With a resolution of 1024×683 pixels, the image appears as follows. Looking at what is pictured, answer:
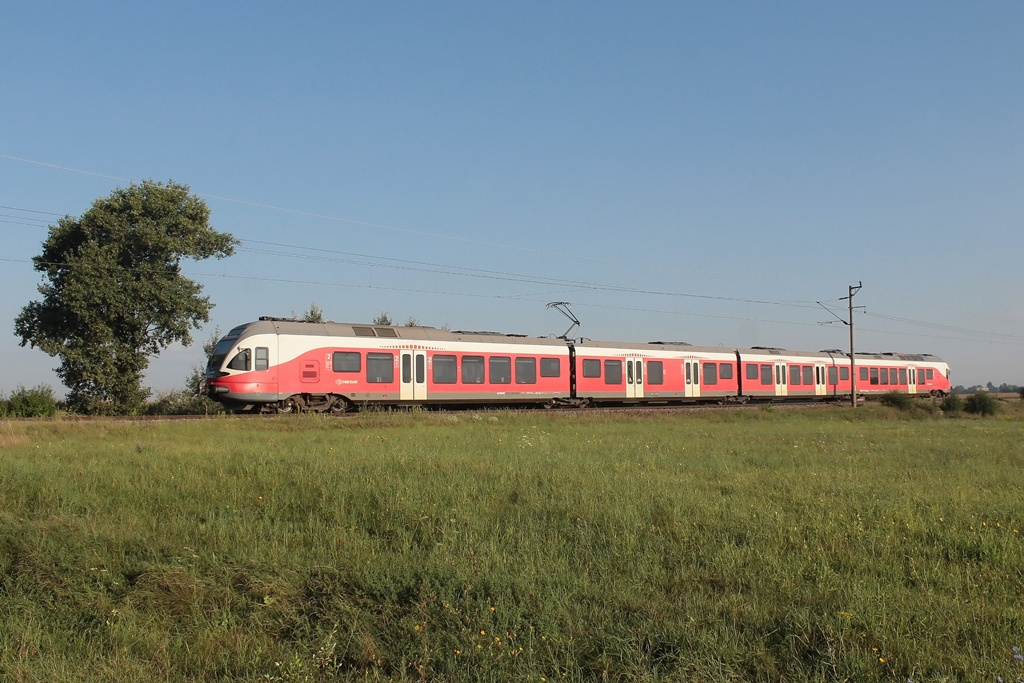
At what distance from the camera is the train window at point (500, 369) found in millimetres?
29375

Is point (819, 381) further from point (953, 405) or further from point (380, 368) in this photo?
point (380, 368)

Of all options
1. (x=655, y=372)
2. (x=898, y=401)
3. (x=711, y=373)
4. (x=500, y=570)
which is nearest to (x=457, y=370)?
(x=655, y=372)

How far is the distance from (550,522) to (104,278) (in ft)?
103

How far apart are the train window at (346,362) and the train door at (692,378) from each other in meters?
17.6

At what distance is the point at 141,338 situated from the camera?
3522 centimetres

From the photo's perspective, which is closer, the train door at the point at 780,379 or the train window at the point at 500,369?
the train window at the point at 500,369

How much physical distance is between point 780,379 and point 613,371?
13.9 meters

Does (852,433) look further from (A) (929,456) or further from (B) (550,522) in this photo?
(B) (550,522)

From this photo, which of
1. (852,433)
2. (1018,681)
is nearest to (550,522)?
(1018,681)

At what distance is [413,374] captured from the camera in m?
27.1

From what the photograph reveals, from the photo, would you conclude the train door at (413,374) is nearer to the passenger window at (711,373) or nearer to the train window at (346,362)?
the train window at (346,362)

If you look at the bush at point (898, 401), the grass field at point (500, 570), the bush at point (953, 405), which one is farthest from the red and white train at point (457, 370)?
the grass field at point (500, 570)

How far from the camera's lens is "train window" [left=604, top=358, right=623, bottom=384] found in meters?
33.2

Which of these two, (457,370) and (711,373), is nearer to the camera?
(457,370)
